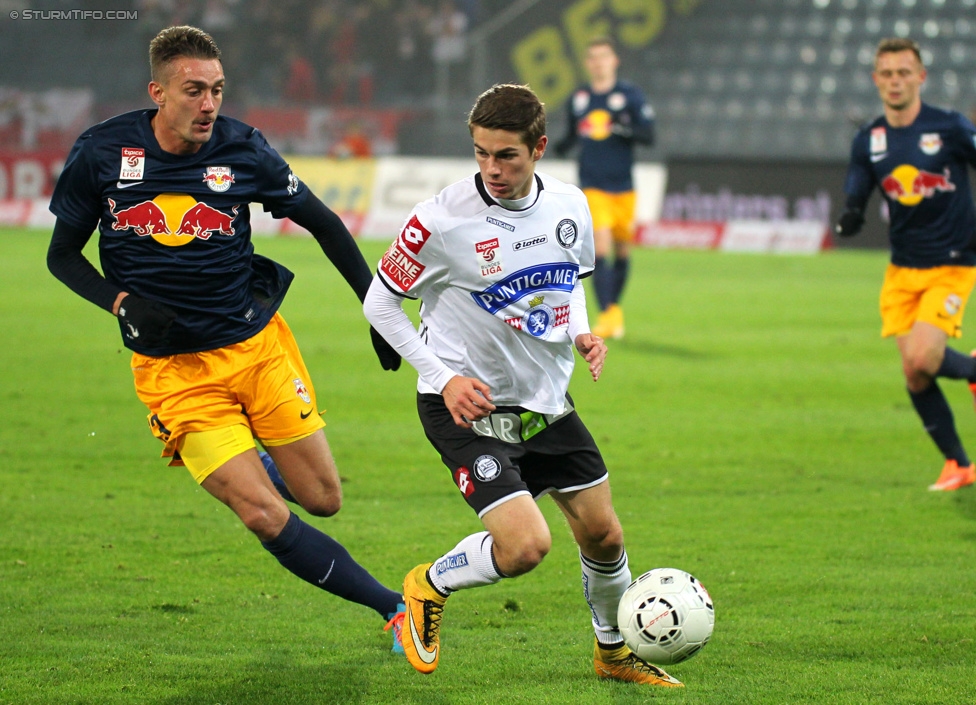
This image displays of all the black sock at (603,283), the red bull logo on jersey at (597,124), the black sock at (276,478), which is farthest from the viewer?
the red bull logo on jersey at (597,124)

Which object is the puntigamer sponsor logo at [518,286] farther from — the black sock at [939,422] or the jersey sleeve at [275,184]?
the black sock at [939,422]

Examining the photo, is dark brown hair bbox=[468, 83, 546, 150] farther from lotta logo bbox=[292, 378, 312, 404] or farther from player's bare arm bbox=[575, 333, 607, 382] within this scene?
lotta logo bbox=[292, 378, 312, 404]

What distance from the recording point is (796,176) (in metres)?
22.2

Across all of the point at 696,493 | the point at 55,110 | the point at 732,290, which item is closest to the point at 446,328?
the point at 696,493

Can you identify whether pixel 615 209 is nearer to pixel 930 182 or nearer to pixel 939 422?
pixel 930 182

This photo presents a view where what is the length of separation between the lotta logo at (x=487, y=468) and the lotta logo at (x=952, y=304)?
3.93 metres

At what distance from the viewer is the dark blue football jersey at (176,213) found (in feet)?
13.8

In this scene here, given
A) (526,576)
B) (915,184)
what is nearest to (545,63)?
(915,184)

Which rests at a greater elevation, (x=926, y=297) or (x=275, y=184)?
(x=275, y=184)

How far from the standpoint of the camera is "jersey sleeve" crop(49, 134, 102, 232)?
4172 millimetres

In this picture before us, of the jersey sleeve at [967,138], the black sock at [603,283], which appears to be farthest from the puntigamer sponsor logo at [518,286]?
the black sock at [603,283]

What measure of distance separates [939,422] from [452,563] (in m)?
3.97

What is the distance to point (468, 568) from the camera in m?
4.00

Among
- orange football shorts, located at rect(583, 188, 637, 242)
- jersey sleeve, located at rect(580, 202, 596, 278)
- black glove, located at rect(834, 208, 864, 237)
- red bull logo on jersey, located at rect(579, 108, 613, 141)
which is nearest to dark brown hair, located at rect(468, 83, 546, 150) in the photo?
jersey sleeve, located at rect(580, 202, 596, 278)
